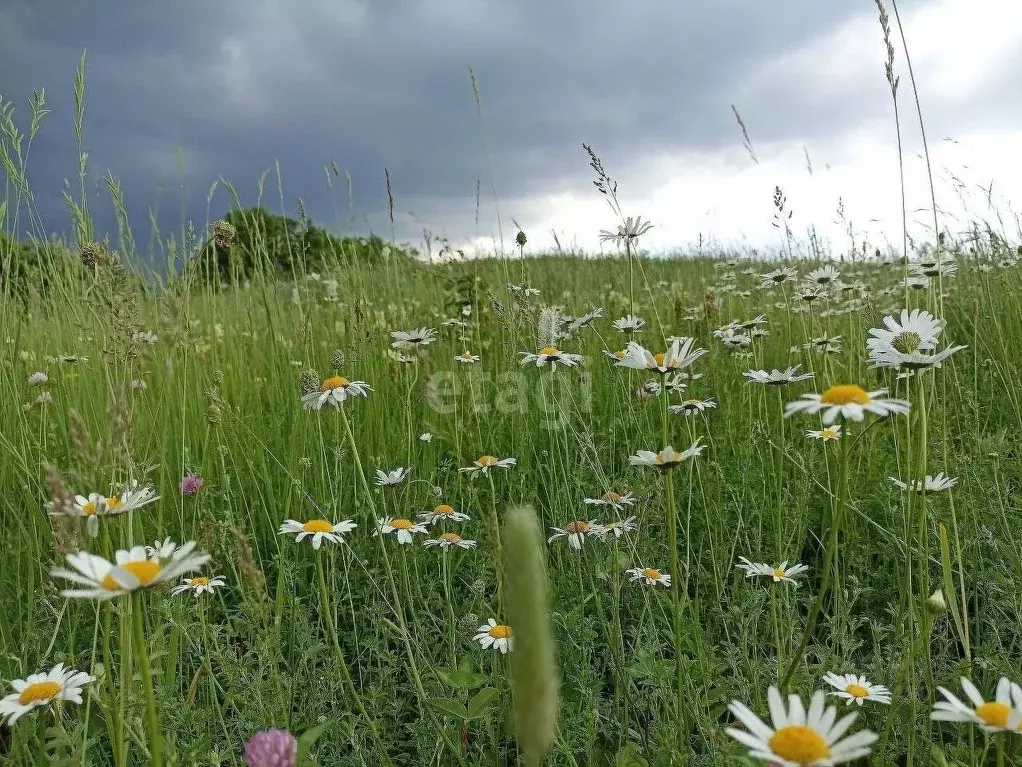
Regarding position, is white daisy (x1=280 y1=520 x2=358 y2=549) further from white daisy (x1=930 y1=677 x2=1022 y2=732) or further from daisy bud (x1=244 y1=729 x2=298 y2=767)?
white daisy (x1=930 y1=677 x2=1022 y2=732)

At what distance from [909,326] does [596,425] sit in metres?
1.82

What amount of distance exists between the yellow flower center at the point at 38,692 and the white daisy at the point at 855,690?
118 cm

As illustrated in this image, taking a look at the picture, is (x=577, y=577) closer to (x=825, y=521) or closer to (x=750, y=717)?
(x=825, y=521)

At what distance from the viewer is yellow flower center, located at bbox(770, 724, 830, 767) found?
24.3 inches

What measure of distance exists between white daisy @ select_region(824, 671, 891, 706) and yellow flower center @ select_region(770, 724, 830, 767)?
54 centimetres

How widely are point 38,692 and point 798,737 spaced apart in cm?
106

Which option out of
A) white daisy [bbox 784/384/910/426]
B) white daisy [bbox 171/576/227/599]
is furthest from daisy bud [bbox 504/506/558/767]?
A: white daisy [bbox 171/576/227/599]

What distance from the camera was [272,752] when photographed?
0.68m

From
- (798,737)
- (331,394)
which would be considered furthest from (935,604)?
(331,394)

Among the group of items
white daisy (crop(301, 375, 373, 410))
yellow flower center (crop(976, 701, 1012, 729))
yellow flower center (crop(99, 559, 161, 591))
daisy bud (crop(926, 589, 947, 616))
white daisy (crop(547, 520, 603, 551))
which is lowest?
white daisy (crop(547, 520, 603, 551))

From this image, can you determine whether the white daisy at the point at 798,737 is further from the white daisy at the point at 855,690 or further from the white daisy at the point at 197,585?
the white daisy at the point at 197,585

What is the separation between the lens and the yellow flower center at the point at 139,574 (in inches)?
27.5

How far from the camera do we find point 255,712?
129 centimetres

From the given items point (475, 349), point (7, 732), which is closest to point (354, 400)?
point (475, 349)
